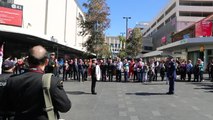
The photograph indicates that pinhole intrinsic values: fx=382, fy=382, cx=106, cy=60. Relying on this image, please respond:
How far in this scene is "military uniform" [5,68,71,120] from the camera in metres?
3.33

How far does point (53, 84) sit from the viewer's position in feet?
10.9

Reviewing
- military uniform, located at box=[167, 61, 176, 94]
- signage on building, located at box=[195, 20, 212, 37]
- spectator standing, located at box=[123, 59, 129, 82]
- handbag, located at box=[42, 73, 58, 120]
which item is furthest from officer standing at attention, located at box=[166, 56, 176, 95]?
signage on building, located at box=[195, 20, 212, 37]

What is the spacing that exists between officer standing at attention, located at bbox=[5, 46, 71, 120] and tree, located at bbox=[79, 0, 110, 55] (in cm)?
3372

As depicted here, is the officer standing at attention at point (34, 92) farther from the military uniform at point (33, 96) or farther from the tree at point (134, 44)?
the tree at point (134, 44)

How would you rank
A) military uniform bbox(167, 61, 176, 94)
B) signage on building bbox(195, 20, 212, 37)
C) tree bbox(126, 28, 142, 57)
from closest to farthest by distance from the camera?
military uniform bbox(167, 61, 176, 94), signage on building bbox(195, 20, 212, 37), tree bbox(126, 28, 142, 57)

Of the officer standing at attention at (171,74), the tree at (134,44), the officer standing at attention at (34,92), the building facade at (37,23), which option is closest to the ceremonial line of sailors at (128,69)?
the building facade at (37,23)

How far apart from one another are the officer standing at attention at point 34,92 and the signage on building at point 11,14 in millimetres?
35385

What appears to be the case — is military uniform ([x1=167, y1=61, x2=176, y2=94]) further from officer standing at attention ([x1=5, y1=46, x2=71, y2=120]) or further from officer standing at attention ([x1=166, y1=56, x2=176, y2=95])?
officer standing at attention ([x1=5, y1=46, x2=71, y2=120])

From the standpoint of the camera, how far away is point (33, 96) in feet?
11.0

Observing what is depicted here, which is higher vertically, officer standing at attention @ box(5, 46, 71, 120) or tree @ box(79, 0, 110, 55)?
tree @ box(79, 0, 110, 55)

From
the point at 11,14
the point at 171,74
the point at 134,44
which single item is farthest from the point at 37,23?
the point at 134,44

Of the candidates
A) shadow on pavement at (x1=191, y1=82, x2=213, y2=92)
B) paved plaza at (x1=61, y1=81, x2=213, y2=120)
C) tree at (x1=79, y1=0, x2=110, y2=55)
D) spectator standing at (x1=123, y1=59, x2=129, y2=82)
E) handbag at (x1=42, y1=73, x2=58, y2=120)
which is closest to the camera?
handbag at (x1=42, y1=73, x2=58, y2=120)

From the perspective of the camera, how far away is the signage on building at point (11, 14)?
124 ft

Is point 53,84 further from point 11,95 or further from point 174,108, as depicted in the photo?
point 174,108
